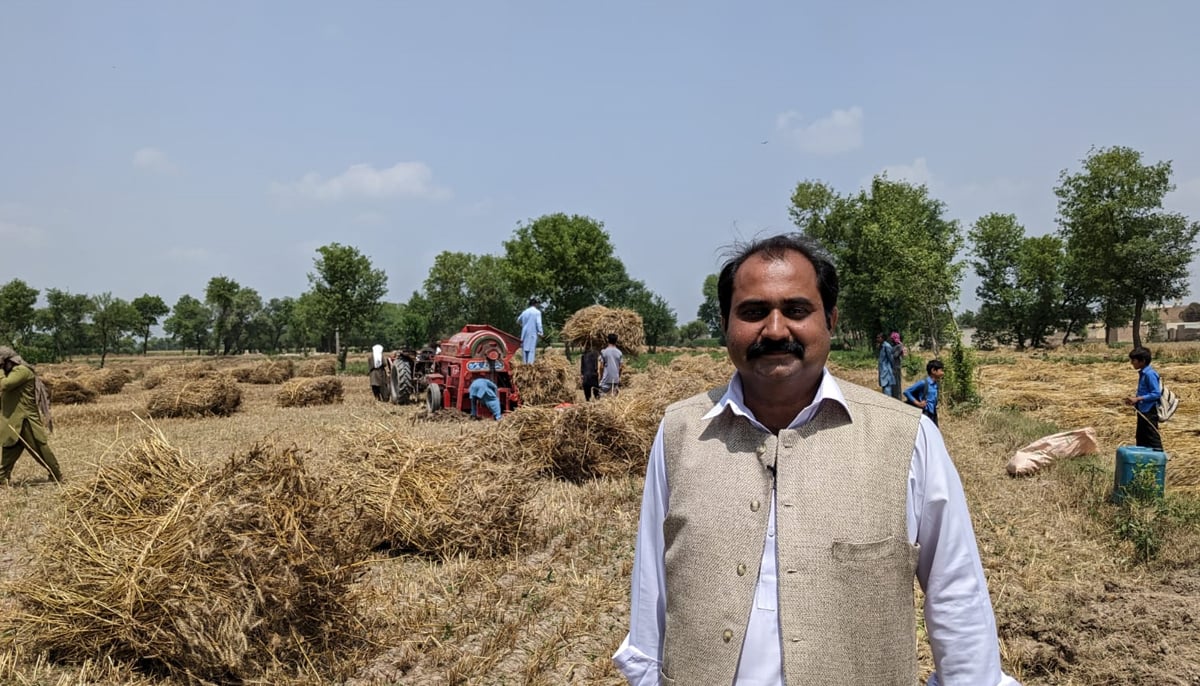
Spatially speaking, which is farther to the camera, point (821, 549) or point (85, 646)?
point (85, 646)

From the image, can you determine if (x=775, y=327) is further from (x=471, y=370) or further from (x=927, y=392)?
(x=471, y=370)

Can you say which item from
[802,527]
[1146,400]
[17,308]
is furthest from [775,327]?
[17,308]

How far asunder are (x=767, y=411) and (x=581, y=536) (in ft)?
15.4

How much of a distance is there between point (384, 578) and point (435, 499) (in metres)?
0.76

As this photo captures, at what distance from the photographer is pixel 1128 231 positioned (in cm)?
3756

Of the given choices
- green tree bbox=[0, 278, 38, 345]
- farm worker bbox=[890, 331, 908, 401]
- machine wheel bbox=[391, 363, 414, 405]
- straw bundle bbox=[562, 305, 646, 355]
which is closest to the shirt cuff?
farm worker bbox=[890, 331, 908, 401]

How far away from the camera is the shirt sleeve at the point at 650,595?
1.83 metres

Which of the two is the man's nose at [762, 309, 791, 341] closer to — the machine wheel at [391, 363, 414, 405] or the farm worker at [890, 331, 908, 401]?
the farm worker at [890, 331, 908, 401]

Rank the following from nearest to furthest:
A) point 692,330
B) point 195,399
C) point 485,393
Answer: point 485,393
point 195,399
point 692,330

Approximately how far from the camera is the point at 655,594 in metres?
1.86

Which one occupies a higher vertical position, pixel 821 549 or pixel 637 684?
pixel 821 549

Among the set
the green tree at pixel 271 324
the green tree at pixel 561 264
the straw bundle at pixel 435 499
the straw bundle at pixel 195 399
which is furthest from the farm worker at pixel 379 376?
the green tree at pixel 271 324

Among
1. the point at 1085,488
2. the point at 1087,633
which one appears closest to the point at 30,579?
the point at 1087,633

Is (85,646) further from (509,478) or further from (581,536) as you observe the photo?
(581,536)
